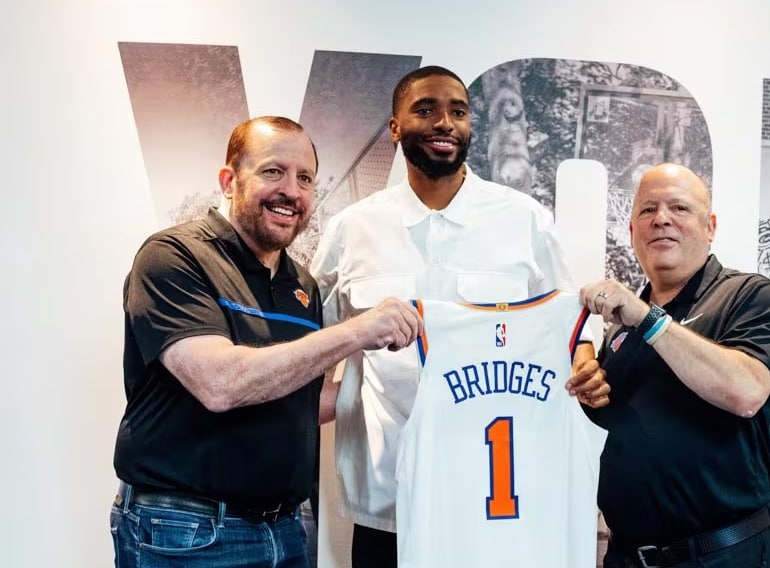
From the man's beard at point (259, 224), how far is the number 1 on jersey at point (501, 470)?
75 centimetres

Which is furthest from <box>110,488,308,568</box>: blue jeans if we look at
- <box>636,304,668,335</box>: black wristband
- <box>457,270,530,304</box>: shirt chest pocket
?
<box>636,304,668,335</box>: black wristband

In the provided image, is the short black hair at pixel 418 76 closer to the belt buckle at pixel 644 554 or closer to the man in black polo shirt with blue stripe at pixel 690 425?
the man in black polo shirt with blue stripe at pixel 690 425

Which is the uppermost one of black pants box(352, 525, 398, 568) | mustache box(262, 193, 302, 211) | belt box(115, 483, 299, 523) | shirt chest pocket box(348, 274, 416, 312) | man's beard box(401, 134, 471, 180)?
man's beard box(401, 134, 471, 180)

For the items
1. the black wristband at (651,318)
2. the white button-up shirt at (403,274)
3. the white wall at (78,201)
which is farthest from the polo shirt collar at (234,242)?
the black wristband at (651,318)

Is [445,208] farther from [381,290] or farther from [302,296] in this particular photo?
[302,296]

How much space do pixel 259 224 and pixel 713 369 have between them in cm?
123

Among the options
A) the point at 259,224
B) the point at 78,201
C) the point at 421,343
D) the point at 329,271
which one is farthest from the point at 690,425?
the point at 78,201

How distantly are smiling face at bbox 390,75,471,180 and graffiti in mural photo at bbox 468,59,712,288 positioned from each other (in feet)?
1.53

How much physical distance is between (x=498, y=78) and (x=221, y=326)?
1.54 meters

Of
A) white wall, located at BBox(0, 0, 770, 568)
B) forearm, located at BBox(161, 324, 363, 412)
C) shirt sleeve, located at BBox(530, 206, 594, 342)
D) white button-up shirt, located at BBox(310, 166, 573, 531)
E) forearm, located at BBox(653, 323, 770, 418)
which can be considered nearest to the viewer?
forearm, located at BBox(161, 324, 363, 412)

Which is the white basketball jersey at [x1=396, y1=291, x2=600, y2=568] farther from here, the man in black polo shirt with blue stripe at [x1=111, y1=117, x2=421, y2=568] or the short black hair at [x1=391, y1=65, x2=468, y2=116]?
the short black hair at [x1=391, y1=65, x2=468, y2=116]

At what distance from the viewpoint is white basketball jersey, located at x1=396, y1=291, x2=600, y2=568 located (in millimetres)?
1750

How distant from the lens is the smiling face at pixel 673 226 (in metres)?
2.09

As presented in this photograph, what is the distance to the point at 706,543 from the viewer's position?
1.83m
